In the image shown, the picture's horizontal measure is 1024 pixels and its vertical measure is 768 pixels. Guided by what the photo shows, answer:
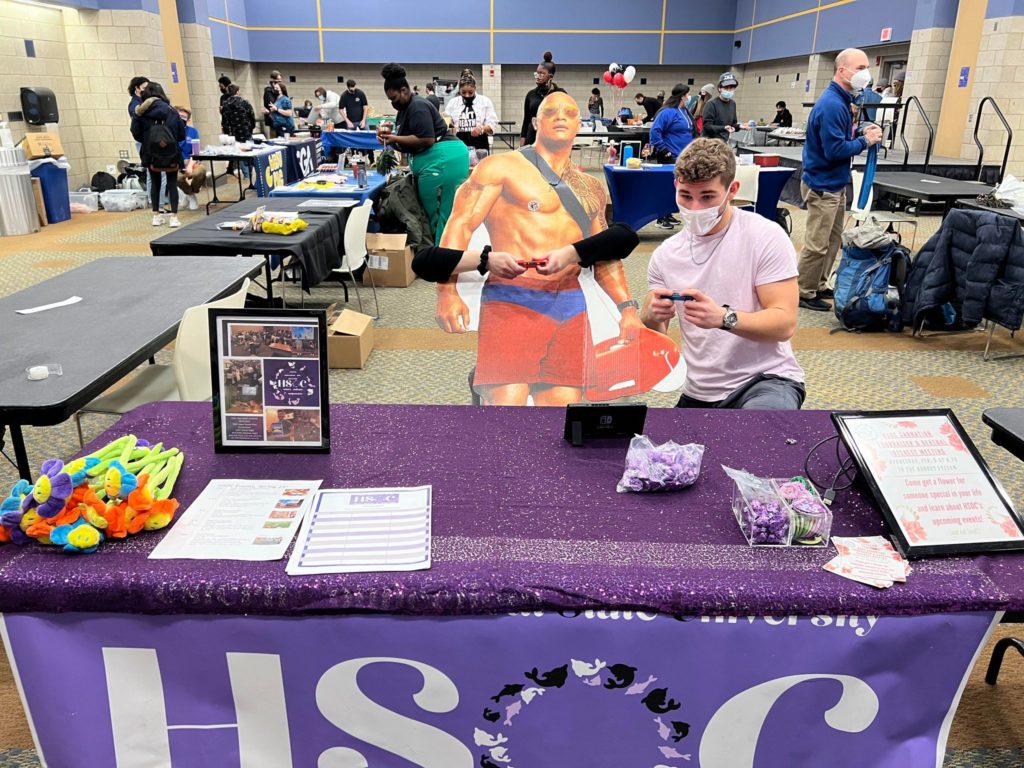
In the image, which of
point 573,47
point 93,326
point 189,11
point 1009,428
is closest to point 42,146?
point 189,11

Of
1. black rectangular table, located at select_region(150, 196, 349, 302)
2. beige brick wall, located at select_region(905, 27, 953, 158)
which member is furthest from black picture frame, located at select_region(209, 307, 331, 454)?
beige brick wall, located at select_region(905, 27, 953, 158)

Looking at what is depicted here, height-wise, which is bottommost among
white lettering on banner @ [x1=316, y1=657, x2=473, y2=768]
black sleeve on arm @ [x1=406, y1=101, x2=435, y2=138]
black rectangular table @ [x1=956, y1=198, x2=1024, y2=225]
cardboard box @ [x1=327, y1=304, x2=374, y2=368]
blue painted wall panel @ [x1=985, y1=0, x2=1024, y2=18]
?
cardboard box @ [x1=327, y1=304, x2=374, y2=368]

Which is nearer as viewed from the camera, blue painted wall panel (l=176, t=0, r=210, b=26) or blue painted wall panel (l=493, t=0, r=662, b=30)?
blue painted wall panel (l=176, t=0, r=210, b=26)

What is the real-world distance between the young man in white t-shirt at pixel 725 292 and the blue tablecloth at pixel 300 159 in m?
7.49

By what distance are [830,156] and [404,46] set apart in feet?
51.2

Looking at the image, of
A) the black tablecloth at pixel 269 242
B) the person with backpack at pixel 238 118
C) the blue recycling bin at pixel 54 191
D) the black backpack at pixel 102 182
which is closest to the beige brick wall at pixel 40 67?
the black backpack at pixel 102 182

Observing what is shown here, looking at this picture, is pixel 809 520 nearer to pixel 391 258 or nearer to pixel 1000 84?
pixel 391 258

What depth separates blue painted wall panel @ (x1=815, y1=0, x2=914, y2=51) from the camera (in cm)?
1144

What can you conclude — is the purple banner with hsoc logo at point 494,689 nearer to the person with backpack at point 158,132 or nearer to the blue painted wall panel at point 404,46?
the person with backpack at point 158,132

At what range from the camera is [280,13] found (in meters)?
17.8

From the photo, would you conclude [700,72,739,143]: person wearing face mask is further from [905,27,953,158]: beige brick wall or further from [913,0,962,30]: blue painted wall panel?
[913,0,962,30]: blue painted wall panel

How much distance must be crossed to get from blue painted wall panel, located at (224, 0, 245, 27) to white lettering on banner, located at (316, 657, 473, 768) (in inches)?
693

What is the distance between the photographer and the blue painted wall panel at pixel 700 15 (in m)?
18.1

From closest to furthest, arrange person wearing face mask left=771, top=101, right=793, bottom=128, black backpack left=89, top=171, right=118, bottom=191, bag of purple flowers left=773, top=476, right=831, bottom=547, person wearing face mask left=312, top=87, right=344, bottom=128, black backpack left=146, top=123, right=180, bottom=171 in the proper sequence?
bag of purple flowers left=773, top=476, right=831, bottom=547 < black backpack left=146, top=123, right=180, bottom=171 < black backpack left=89, top=171, right=118, bottom=191 < person wearing face mask left=312, top=87, right=344, bottom=128 < person wearing face mask left=771, top=101, right=793, bottom=128
